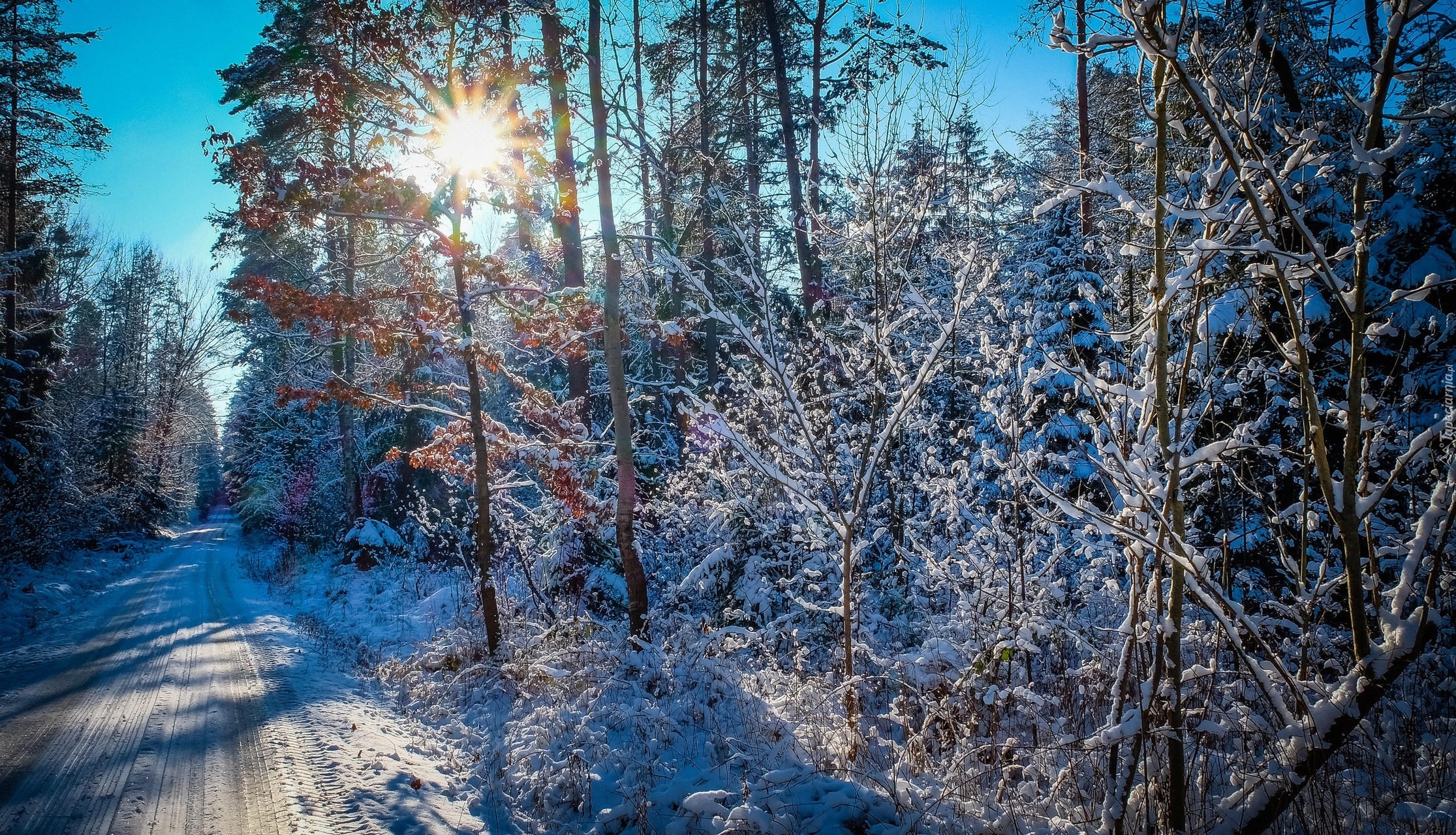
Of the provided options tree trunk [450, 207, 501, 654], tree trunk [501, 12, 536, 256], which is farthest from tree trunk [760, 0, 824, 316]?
tree trunk [450, 207, 501, 654]

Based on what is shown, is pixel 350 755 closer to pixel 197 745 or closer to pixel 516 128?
pixel 197 745

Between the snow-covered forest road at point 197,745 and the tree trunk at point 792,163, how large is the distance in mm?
9040

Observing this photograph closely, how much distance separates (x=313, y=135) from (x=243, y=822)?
1836cm

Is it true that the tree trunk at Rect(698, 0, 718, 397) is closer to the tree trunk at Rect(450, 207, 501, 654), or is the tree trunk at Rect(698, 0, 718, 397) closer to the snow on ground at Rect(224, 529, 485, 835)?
the tree trunk at Rect(450, 207, 501, 654)

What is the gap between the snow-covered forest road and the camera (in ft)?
12.6

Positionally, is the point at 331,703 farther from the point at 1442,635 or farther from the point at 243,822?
the point at 1442,635

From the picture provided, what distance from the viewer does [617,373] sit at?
22.9 ft

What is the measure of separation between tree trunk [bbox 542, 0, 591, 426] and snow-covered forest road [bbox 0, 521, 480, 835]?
499 cm

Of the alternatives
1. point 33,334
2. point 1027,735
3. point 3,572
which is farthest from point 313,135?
point 1027,735

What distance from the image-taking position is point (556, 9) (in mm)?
6961

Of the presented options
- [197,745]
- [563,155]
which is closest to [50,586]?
[197,745]

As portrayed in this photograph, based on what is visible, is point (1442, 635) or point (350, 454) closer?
point (1442, 635)

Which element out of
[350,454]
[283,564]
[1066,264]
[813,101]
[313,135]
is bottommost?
[283,564]

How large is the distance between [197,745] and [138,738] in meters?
0.65
